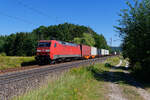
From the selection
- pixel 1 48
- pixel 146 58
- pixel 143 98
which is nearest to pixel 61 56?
pixel 146 58

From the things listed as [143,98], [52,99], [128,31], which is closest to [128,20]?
[128,31]

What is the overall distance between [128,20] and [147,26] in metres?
2.46

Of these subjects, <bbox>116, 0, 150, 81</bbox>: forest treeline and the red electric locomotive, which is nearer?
<bbox>116, 0, 150, 81</bbox>: forest treeline

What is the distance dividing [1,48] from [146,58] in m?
87.1

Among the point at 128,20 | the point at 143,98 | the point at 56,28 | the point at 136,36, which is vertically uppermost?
the point at 56,28

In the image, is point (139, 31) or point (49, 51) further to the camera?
point (49, 51)

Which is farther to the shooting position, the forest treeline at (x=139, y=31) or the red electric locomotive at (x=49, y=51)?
the red electric locomotive at (x=49, y=51)

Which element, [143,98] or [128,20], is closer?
[143,98]

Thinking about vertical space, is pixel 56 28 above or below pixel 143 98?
above

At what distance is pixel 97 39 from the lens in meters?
103

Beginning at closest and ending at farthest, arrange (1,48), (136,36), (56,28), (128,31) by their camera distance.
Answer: (136,36) → (128,31) → (1,48) → (56,28)

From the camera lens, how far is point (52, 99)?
24.3 feet

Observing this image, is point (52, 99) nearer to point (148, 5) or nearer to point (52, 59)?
point (148, 5)

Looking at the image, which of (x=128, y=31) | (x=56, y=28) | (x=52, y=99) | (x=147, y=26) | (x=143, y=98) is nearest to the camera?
(x=52, y=99)
